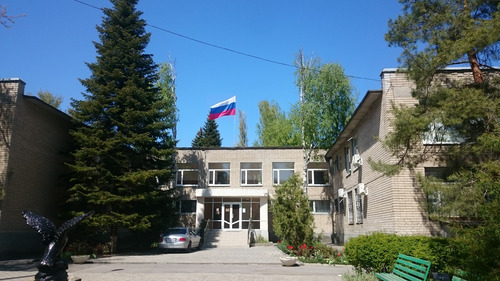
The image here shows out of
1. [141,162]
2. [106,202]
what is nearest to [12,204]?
[106,202]

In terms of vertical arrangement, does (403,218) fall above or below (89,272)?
above

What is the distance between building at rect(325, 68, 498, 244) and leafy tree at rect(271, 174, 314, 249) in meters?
3.03

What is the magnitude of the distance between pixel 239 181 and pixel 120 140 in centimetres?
1360

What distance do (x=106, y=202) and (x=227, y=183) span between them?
45.0ft

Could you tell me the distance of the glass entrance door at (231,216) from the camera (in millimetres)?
30359

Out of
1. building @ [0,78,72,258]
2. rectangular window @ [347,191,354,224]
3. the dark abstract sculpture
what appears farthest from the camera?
rectangular window @ [347,191,354,224]

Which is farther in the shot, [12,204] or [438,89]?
[12,204]

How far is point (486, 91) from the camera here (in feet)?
33.4

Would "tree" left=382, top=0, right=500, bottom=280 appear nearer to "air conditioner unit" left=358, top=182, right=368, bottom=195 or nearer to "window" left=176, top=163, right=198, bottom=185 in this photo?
"air conditioner unit" left=358, top=182, right=368, bottom=195

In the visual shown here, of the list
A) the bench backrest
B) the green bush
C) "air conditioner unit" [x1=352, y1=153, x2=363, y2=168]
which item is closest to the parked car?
"air conditioner unit" [x1=352, y1=153, x2=363, y2=168]

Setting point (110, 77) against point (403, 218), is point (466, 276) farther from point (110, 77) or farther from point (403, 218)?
point (110, 77)

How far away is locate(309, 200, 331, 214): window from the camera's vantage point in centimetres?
3081

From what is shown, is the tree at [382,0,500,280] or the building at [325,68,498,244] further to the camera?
the building at [325,68,498,244]

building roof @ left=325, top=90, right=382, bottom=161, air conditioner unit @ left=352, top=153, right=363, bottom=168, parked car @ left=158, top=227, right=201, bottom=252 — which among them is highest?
building roof @ left=325, top=90, right=382, bottom=161
